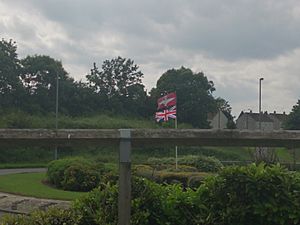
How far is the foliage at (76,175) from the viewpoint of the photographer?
24594 mm

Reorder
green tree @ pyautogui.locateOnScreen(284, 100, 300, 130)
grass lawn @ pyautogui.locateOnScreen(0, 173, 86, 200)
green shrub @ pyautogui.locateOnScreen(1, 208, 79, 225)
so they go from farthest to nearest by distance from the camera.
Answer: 1. green tree @ pyautogui.locateOnScreen(284, 100, 300, 130)
2. grass lawn @ pyautogui.locateOnScreen(0, 173, 86, 200)
3. green shrub @ pyautogui.locateOnScreen(1, 208, 79, 225)

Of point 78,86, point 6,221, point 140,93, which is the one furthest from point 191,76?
point 6,221

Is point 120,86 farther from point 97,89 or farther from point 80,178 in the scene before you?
point 80,178

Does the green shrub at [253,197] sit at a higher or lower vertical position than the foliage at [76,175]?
higher

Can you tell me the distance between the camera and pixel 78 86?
8650 centimetres

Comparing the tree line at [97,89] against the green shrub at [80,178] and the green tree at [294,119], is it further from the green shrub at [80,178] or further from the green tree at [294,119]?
the green shrub at [80,178]

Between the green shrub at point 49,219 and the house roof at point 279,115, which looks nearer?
the green shrub at point 49,219

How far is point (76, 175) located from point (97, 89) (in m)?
69.8

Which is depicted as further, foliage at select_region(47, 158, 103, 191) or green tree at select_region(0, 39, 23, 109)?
green tree at select_region(0, 39, 23, 109)

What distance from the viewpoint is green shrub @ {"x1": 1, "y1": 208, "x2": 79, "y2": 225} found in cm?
647

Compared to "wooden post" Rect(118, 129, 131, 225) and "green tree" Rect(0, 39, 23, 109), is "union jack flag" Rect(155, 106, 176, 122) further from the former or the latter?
"green tree" Rect(0, 39, 23, 109)

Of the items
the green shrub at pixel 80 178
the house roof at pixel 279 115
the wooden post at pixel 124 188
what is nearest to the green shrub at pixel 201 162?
the green shrub at pixel 80 178

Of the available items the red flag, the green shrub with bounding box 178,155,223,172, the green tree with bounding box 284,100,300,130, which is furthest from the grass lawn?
the green tree with bounding box 284,100,300,130

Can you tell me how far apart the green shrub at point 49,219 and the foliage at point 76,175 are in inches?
689
